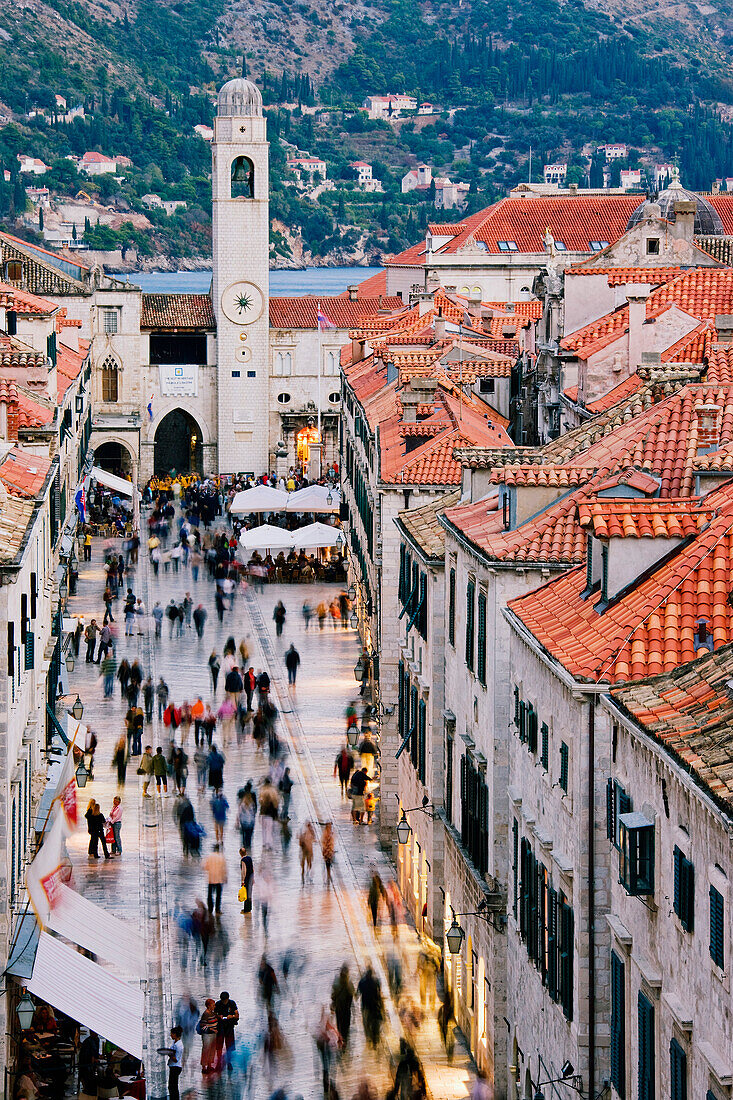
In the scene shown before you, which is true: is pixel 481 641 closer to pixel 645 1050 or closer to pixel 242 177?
pixel 645 1050

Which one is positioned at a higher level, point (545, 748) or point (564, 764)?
point (564, 764)

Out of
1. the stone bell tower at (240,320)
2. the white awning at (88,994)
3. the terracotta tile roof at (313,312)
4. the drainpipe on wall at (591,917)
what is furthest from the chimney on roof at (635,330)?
the stone bell tower at (240,320)

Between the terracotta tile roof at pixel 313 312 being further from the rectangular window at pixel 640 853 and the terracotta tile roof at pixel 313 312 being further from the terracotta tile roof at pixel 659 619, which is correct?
the rectangular window at pixel 640 853

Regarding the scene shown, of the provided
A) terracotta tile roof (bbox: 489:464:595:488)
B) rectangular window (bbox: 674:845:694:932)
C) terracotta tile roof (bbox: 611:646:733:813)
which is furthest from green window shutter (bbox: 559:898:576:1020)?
terracotta tile roof (bbox: 489:464:595:488)

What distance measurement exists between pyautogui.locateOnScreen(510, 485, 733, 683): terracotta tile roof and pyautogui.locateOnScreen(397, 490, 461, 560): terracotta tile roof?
371 inches

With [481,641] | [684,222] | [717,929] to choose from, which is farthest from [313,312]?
[717,929]

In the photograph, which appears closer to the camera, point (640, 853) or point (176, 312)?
point (640, 853)

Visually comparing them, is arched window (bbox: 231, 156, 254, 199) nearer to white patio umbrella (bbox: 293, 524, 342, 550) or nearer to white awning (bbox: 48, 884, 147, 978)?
white patio umbrella (bbox: 293, 524, 342, 550)

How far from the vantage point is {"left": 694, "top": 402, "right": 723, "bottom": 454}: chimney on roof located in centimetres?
2588

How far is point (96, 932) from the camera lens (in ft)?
96.5

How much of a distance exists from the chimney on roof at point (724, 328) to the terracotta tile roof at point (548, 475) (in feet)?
36.6

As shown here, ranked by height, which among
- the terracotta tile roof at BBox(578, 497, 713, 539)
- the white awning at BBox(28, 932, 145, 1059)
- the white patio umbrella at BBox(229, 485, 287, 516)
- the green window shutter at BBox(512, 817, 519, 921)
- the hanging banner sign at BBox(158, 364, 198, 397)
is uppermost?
the terracotta tile roof at BBox(578, 497, 713, 539)

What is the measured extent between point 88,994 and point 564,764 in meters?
8.03

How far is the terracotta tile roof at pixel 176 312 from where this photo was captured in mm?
100688
